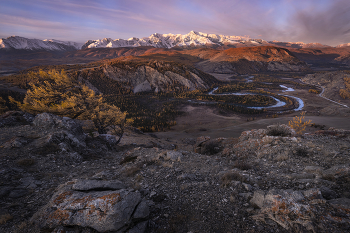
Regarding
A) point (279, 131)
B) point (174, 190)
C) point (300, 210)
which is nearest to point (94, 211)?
point (174, 190)

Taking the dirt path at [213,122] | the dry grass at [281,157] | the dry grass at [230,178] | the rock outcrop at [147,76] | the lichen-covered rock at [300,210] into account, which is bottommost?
the dirt path at [213,122]

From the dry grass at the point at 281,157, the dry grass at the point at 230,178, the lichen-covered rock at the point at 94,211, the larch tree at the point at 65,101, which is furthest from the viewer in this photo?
the larch tree at the point at 65,101

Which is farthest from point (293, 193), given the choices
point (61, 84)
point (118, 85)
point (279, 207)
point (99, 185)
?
point (118, 85)

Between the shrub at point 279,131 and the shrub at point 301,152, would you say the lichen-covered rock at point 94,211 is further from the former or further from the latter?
the shrub at point 279,131

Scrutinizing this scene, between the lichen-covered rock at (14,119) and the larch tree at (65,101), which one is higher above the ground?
the larch tree at (65,101)

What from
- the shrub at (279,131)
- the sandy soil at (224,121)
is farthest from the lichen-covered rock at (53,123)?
the sandy soil at (224,121)

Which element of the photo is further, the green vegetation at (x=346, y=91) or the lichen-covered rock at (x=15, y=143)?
the green vegetation at (x=346, y=91)

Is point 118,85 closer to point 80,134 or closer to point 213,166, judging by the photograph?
point 80,134
